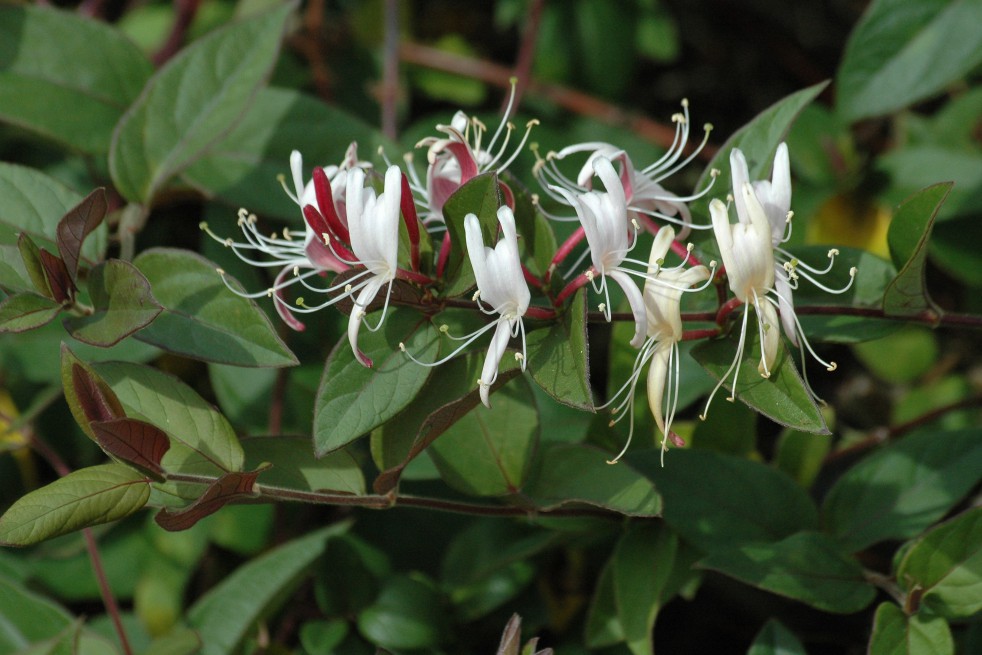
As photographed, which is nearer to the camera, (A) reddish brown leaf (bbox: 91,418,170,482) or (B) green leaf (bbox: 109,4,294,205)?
(A) reddish brown leaf (bbox: 91,418,170,482)

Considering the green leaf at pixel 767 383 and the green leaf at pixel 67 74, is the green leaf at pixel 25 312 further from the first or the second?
the green leaf at pixel 767 383

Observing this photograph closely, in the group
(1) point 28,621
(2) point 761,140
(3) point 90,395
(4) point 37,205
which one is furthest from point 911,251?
(1) point 28,621

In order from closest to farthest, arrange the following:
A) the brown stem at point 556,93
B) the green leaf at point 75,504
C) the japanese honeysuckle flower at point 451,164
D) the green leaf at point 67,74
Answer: the green leaf at point 75,504 < the japanese honeysuckle flower at point 451,164 < the green leaf at point 67,74 < the brown stem at point 556,93

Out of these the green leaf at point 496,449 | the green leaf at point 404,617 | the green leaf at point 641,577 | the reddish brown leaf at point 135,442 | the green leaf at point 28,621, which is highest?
the reddish brown leaf at point 135,442

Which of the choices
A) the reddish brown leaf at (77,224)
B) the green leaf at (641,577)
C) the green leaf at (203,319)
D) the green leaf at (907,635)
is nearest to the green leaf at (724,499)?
the green leaf at (641,577)

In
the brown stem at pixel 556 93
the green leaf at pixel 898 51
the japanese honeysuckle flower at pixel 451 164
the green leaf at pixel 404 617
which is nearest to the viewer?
the japanese honeysuckle flower at pixel 451 164

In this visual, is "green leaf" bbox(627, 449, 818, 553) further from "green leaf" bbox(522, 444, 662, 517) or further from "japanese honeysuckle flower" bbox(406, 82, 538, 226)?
"japanese honeysuckle flower" bbox(406, 82, 538, 226)

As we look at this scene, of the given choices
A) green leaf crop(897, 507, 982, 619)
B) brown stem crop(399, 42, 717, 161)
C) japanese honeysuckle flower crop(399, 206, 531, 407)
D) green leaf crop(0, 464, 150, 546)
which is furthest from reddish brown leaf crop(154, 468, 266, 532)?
brown stem crop(399, 42, 717, 161)
